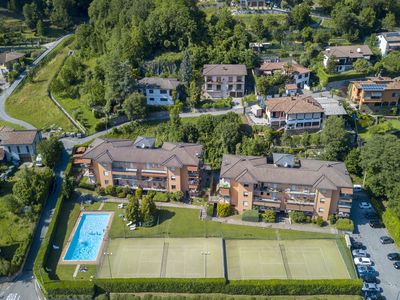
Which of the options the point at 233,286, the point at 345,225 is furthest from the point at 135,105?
the point at 345,225

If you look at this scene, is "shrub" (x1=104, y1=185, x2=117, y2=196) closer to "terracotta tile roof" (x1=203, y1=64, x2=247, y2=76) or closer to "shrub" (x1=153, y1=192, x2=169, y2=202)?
"shrub" (x1=153, y1=192, x2=169, y2=202)

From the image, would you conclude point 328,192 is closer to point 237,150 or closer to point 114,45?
point 237,150

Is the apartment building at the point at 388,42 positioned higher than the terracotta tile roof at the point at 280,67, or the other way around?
the apartment building at the point at 388,42

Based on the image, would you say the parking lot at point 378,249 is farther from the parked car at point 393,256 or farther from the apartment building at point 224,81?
the apartment building at point 224,81

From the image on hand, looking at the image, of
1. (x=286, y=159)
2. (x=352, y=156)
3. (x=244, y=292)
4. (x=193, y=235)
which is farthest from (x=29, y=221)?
(x=352, y=156)

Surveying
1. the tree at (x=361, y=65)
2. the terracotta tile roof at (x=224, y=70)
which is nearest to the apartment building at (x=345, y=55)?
the tree at (x=361, y=65)

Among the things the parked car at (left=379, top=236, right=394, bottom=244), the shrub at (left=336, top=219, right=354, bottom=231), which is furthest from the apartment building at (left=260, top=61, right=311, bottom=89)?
the parked car at (left=379, top=236, right=394, bottom=244)
